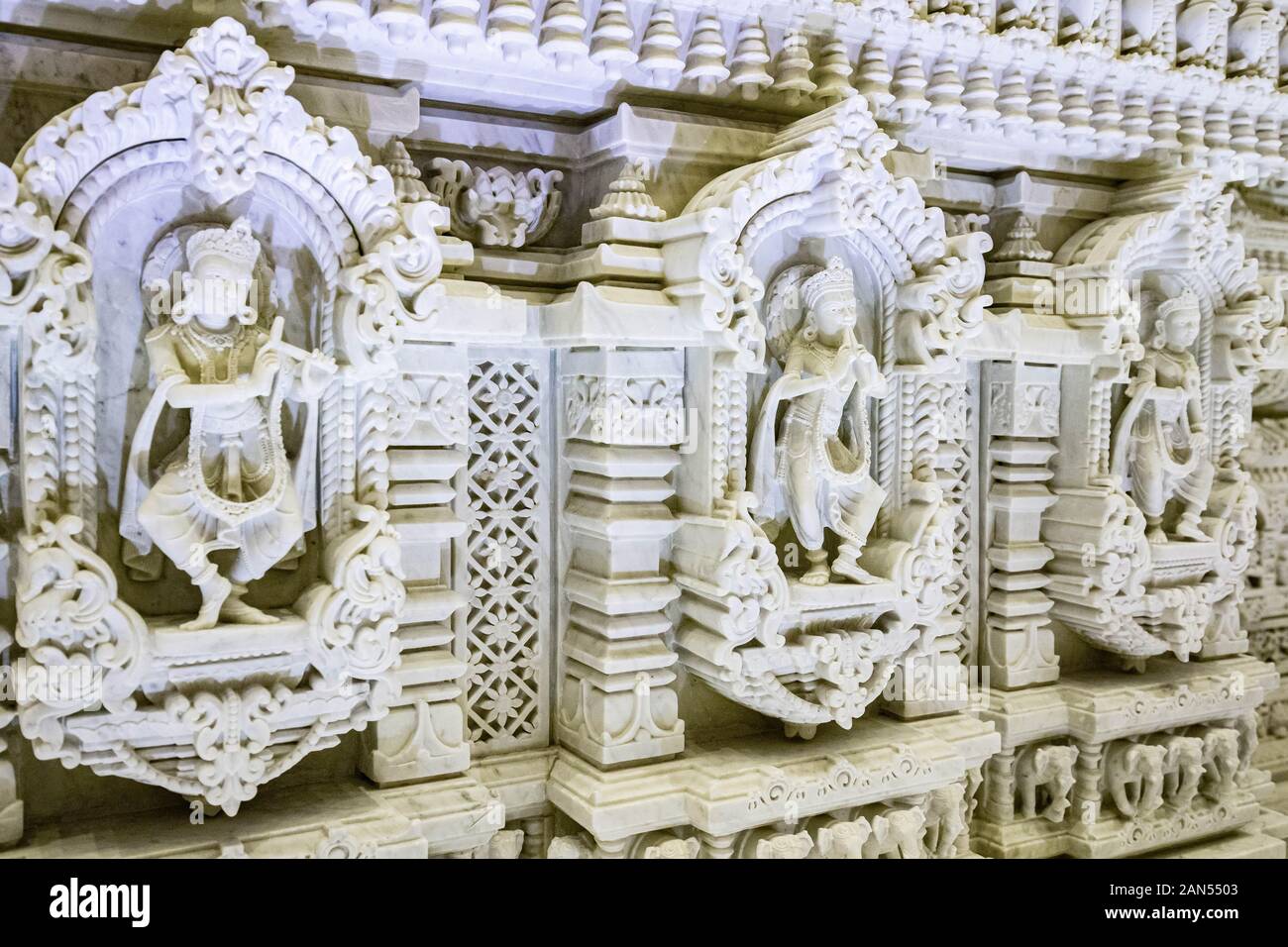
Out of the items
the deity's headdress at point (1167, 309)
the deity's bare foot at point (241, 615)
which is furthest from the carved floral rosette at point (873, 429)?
the deity's bare foot at point (241, 615)

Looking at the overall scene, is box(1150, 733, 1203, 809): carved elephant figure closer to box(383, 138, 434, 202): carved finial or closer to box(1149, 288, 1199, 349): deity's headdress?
box(1149, 288, 1199, 349): deity's headdress

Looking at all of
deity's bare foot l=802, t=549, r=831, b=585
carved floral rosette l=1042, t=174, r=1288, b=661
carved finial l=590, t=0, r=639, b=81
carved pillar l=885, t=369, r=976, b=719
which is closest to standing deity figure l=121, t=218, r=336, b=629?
carved finial l=590, t=0, r=639, b=81

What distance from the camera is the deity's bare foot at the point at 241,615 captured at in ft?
9.05

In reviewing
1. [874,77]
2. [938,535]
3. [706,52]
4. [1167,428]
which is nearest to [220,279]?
[706,52]

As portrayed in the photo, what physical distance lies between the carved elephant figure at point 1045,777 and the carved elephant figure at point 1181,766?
463 mm

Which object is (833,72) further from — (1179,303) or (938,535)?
(1179,303)

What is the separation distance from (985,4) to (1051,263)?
1.04 m

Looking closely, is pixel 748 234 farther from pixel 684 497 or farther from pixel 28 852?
pixel 28 852

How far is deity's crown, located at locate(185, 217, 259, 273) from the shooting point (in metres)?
2.68

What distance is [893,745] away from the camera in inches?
141

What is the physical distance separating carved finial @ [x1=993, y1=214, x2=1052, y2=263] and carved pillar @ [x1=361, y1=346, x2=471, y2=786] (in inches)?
91.9

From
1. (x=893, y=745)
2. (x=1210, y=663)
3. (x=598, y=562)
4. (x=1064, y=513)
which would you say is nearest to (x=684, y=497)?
(x=598, y=562)

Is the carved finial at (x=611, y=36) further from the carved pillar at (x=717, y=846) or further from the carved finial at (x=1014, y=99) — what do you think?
the carved pillar at (x=717, y=846)

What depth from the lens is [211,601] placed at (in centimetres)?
270
